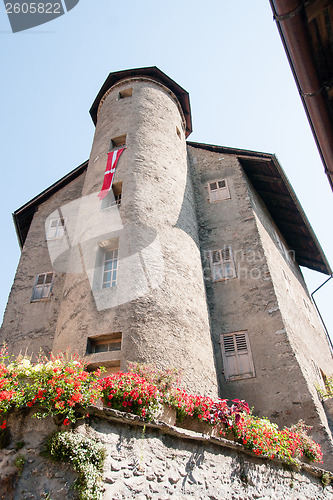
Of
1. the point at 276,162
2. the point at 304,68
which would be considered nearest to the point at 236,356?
the point at 276,162

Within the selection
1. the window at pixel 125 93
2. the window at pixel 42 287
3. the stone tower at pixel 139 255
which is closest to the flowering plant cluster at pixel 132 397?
the stone tower at pixel 139 255

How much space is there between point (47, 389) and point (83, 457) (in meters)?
1.06

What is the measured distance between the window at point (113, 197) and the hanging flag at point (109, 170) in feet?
0.57

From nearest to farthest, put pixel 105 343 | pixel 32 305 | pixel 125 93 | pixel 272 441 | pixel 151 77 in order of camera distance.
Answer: pixel 272 441 < pixel 105 343 < pixel 32 305 < pixel 125 93 < pixel 151 77

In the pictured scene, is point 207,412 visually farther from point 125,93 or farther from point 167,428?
point 125,93

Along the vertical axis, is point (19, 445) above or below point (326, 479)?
above

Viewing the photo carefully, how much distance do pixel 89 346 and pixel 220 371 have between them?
3.94 m

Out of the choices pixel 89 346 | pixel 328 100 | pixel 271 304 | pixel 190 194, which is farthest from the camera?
pixel 190 194

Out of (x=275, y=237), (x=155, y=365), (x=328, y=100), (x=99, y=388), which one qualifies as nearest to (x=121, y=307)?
(x=155, y=365)

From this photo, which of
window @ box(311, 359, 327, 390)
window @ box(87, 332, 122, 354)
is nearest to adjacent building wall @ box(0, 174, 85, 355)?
window @ box(87, 332, 122, 354)

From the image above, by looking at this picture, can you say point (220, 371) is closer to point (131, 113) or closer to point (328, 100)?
point (328, 100)

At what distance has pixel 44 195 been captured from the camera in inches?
651

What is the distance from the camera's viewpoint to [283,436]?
25.6 feet

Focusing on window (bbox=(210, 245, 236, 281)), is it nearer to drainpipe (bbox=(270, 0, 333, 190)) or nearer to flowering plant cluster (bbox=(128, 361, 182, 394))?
flowering plant cluster (bbox=(128, 361, 182, 394))
